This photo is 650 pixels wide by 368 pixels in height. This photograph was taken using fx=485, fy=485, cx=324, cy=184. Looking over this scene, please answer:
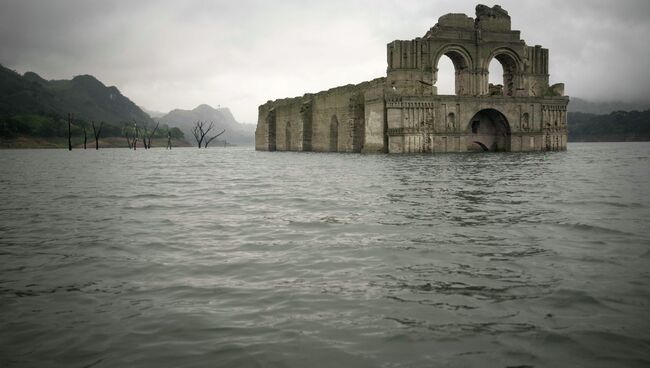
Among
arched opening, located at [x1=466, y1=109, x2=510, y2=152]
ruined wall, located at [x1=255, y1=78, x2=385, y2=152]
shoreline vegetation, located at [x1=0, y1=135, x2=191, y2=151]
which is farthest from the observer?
shoreline vegetation, located at [x1=0, y1=135, x2=191, y2=151]

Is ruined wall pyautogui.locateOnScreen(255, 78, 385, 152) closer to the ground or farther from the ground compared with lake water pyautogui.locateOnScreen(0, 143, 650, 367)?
farther from the ground

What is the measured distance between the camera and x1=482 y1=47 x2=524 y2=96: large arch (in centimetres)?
4399

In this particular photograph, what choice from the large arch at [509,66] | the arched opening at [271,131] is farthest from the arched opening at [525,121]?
the arched opening at [271,131]

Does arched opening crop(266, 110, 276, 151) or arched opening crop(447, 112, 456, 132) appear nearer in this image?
arched opening crop(447, 112, 456, 132)

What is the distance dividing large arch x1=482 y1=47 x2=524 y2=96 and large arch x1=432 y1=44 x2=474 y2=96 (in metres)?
1.59

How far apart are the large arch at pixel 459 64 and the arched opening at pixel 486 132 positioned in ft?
8.31

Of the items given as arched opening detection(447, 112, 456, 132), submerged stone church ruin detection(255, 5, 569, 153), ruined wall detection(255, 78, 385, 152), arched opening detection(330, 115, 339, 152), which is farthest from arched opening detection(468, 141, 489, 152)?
arched opening detection(330, 115, 339, 152)

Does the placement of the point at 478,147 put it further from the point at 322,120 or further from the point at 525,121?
the point at 322,120

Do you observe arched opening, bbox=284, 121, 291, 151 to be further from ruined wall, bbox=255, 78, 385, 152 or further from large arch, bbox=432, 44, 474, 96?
large arch, bbox=432, 44, 474, 96

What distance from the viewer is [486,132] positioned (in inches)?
1724

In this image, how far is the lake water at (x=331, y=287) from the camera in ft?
11.2

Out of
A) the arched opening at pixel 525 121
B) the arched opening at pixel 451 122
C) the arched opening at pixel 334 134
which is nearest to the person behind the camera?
the arched opening at pixel 451 122

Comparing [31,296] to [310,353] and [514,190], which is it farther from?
[514,190]

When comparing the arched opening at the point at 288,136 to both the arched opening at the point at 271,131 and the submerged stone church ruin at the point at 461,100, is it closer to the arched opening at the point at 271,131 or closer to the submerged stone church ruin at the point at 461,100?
the arched opening at the point at 271,131
